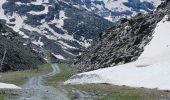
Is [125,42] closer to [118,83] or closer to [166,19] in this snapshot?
[166,19]

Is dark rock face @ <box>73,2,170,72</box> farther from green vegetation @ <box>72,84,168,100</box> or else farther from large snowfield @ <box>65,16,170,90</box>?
green vegetation @ <box>72,84,168,100</box>

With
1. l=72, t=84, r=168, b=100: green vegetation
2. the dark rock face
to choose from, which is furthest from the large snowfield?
the dark rock face

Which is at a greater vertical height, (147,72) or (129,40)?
(129,40)

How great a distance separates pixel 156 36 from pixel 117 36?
165 feet

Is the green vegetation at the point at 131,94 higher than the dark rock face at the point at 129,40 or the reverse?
the reverse

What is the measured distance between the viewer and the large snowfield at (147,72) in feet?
273

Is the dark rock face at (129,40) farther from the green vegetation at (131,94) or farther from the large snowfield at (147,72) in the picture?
the green vegetation at (131,94)

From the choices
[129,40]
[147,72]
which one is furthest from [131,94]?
[129,40]

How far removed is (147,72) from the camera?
300 feet

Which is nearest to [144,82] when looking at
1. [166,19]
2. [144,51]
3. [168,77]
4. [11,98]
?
[168,77]

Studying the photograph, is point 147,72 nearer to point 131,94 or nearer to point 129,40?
point 131,94

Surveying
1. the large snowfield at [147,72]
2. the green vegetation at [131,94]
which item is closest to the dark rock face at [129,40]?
the large snowfield at [147,72]

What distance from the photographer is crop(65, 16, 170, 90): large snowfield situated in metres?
83.2

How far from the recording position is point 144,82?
8438 cm
